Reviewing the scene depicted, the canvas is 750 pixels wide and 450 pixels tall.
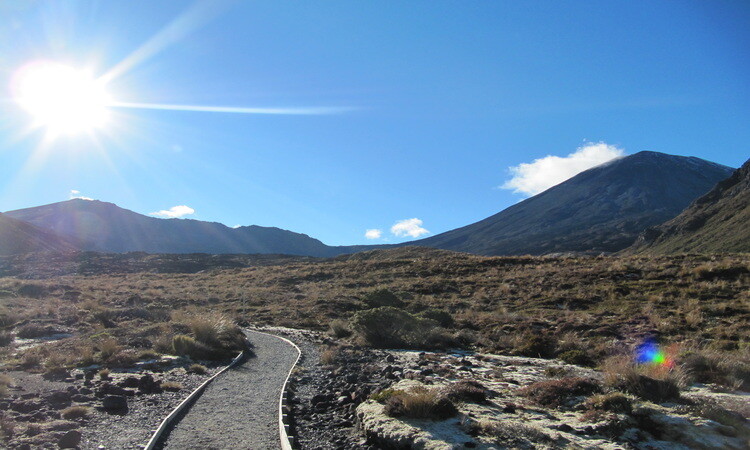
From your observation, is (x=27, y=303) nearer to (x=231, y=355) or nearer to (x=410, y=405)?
(x=231, y=355)

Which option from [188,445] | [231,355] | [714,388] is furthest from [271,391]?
[714,388]

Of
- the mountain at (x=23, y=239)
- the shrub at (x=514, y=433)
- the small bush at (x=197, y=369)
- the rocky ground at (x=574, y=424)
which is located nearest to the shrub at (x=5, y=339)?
the small bush at (x=197, y=369)

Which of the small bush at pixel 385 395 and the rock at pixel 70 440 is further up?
the rock at pixel 70 440

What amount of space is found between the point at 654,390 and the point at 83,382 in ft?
45.4

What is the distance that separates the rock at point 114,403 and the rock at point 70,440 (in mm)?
1986

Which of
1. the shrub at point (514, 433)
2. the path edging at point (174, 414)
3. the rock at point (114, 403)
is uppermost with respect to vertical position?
the rock at point (114, 403)

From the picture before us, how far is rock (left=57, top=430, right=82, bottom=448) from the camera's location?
7410 mm

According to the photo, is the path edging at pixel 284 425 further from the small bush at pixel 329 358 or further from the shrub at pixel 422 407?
the small bush at pixel 329 358

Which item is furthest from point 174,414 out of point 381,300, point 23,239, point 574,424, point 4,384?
point 23,239

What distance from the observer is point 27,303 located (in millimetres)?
31016

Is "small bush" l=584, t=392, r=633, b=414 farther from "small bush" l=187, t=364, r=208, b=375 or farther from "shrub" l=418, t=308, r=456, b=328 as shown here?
"shrub" l=418, t=308, r=456, b=328

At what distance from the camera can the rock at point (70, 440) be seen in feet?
24.3

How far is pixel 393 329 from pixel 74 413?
1351 centimetres

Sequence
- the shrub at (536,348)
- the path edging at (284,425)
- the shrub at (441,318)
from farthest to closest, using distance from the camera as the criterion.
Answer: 1. the shrub at (441,318)
2. the shrub at (536,348)
3. the path edging at (284,425)
